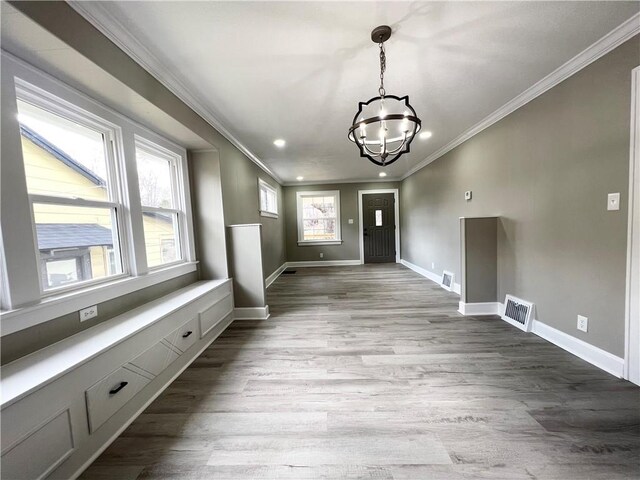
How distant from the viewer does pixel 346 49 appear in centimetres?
168

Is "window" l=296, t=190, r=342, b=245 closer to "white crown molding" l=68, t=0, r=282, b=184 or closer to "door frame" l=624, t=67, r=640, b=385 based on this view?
"white crown molding" l=68, t=0, r=282, b=184

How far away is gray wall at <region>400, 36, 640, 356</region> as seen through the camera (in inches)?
67.7

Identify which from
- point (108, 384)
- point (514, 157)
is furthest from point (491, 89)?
point (108, 384)

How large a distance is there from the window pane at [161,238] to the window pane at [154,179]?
126 millimetres

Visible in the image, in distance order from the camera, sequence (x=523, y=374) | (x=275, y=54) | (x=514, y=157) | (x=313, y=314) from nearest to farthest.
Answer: (x=275, y=54), (x=523, y=374), (x=514, y=157), (x=313, y=314)

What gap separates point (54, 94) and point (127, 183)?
65 centimetres

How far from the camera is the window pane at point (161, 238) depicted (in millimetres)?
2232

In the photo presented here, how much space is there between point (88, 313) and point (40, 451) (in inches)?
29.7

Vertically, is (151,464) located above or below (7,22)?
below

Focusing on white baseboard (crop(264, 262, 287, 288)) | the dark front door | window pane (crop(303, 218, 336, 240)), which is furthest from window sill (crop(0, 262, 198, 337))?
the dark front door

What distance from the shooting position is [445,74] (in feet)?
6.60

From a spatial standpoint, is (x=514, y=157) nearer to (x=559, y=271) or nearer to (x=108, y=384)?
(x=559, y=271)

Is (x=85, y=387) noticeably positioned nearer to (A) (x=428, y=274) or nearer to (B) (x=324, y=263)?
(A) (x=428, y=274)

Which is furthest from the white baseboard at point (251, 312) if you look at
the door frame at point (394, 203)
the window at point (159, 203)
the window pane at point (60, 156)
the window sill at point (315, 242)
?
the door frame at point (394, 203)
